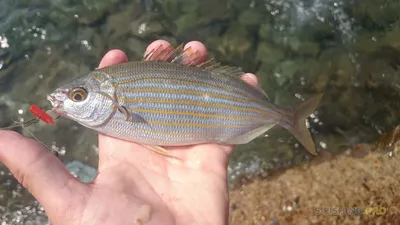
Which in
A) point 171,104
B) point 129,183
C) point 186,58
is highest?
point 186,58

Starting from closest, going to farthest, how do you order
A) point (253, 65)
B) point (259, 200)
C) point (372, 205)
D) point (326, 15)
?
point (372, 205)
point (259, 200)
point (253, 65)
point (326, 15)

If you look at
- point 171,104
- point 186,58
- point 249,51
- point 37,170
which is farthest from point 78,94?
point 249,51

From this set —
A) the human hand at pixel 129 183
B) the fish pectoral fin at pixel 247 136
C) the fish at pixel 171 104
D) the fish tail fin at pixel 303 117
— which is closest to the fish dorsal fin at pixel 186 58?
the fish at pixel 171 104

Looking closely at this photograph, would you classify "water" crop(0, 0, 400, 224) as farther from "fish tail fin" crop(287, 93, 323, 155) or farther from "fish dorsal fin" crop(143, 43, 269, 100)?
"fish dorsal fin" crop(143, 43, 269, 100)

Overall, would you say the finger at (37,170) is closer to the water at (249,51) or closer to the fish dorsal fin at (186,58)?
the fish dorsal fin at (186,58)

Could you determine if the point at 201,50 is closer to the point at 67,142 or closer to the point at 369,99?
the point at 67,142

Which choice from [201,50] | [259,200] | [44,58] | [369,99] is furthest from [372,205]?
[44,58]

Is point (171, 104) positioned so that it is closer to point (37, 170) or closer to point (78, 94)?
point (78, 94)
